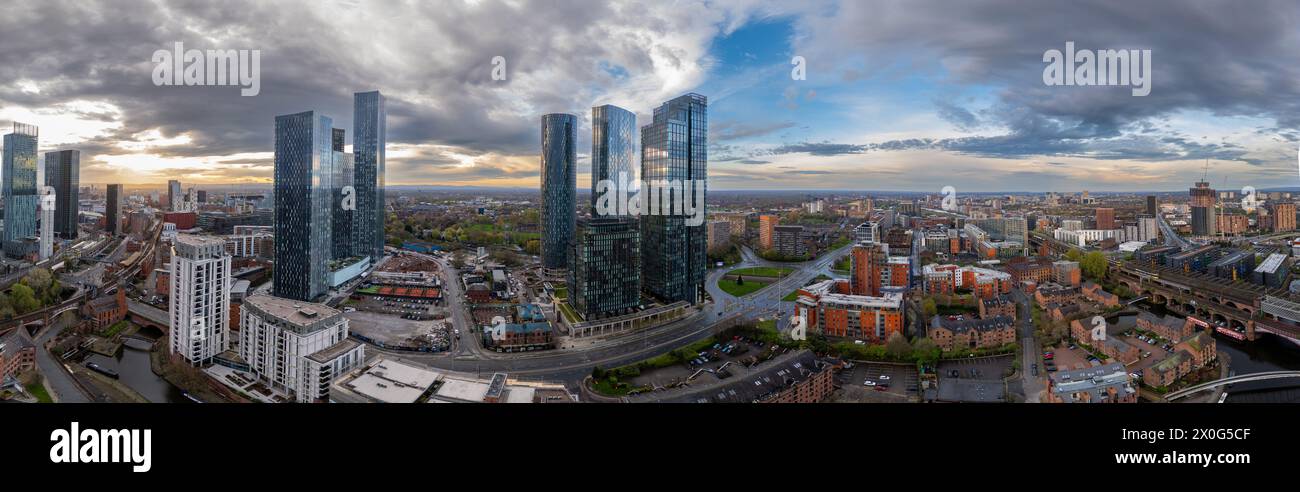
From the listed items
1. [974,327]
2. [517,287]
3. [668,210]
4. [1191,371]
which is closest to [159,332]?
[517,287]

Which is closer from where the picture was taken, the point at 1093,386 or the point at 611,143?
the point at 1093,386

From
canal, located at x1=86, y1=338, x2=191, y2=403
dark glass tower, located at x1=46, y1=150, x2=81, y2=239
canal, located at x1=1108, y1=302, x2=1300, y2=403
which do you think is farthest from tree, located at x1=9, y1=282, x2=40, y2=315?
canal, located at x1=1108, y1=302, x2=1300, y2=403

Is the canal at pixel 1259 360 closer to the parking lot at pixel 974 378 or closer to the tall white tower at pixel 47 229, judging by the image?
the parking lot at pixel 974 378

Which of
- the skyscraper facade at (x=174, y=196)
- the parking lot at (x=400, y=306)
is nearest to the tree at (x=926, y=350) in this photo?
the parking lot at (x=400, y=306)

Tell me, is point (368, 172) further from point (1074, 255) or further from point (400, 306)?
point (1074, 255)

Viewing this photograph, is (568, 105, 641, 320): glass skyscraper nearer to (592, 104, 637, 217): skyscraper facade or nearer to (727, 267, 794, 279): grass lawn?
(727, 267, 794, 279): grass lawn

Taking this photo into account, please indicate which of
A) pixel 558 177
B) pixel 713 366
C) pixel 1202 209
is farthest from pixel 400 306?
pixel 1202 209
